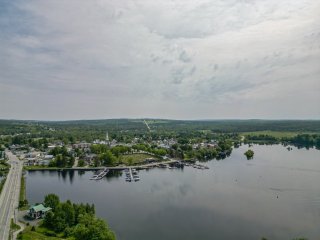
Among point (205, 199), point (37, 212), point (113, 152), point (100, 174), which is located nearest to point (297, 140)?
point (113, 152)

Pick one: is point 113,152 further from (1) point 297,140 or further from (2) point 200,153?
(1) point 297,140

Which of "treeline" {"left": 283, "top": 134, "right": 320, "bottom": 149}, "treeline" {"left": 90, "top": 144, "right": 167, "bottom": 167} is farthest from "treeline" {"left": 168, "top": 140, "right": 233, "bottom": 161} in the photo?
"treeline" {"left": 283, "top": 134, "right": 320, "bottom": 149}

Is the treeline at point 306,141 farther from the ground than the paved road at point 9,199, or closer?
farther from the ground

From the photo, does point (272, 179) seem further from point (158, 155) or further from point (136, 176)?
point (158, 155)

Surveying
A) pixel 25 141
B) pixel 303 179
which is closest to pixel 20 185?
pixel 303 179

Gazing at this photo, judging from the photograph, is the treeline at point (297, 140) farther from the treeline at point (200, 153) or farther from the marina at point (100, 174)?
the marina at point (100, 174)

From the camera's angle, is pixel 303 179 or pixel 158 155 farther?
pixel 158 155

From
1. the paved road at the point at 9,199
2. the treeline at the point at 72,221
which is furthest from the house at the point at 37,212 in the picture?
the paved road at the point at 9,199
